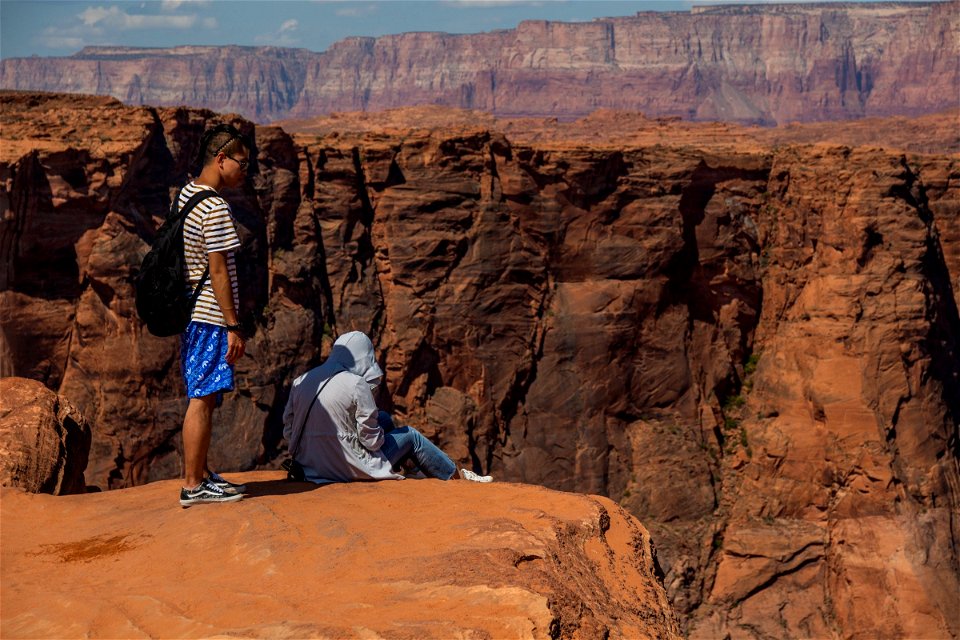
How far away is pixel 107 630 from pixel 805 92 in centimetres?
14364

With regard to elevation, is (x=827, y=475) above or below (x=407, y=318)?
below

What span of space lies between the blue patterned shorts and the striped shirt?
2.9 inches

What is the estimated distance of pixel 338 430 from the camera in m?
7.35

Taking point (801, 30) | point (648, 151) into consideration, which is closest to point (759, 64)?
point (801, 30)

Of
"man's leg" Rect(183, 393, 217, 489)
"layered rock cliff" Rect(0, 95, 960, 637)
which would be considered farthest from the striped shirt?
"layered rock cliff" Rect(0, 95, 960, 637)

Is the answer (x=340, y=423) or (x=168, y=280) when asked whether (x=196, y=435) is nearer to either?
(x=168, y=280)

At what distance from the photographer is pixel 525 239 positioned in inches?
929

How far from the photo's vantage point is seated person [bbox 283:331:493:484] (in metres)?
7.39

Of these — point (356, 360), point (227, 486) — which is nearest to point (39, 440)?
point (227, 486)

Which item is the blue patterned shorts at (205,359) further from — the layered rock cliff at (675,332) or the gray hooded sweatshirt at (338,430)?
the layered rock cliff at (675,332)

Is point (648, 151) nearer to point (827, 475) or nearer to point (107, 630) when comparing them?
point (827, 475)

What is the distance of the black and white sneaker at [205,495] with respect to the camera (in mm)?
6477

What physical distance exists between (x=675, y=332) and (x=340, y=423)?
17.6 metres

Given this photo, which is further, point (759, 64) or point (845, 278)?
point (759, 64)
